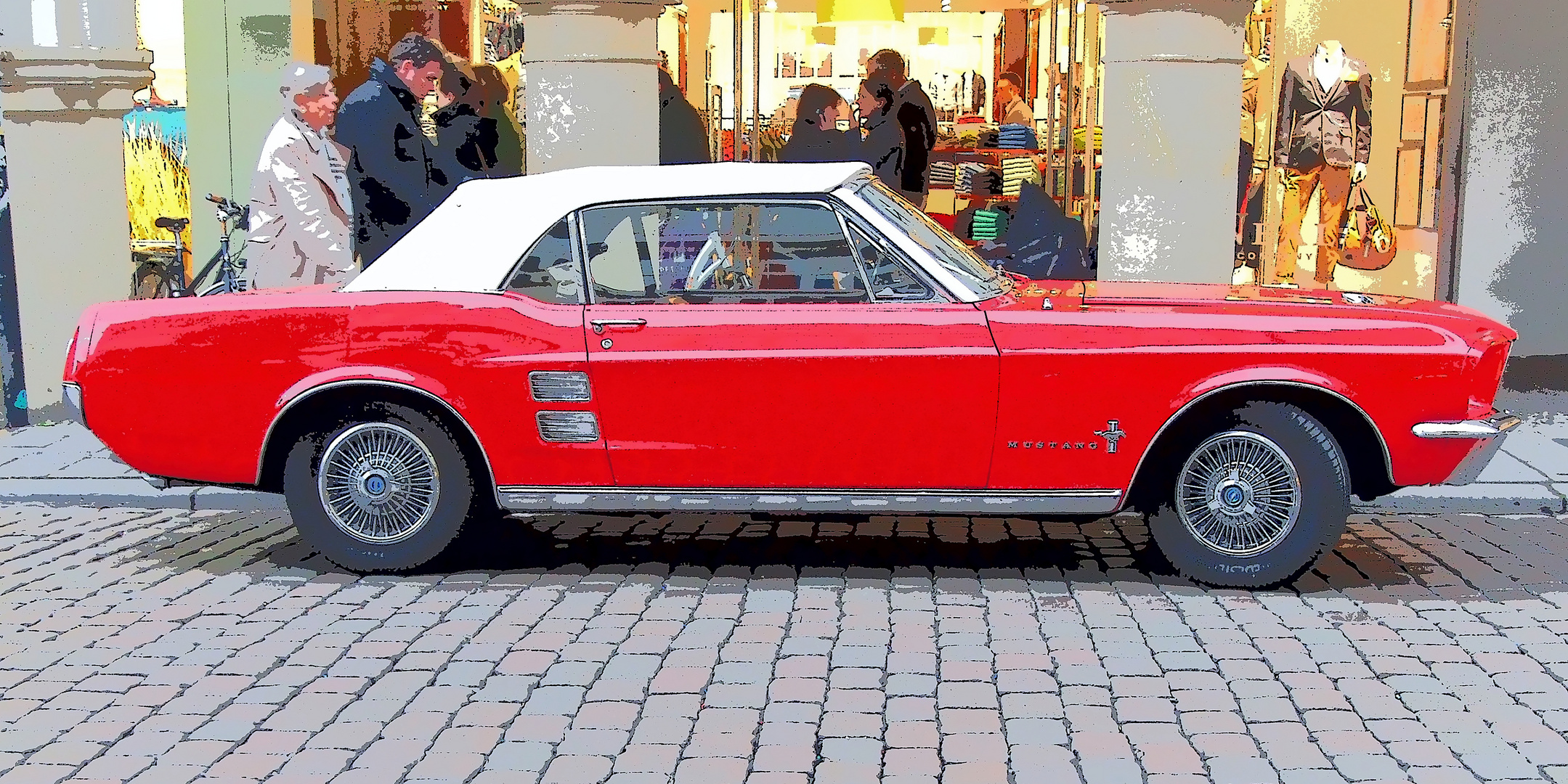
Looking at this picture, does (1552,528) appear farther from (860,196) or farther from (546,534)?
(546,534)

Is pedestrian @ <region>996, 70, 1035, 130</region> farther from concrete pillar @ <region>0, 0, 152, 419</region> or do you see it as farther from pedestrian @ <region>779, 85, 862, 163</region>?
concrete pillar @ <region>0, 0, 152, 419</region>

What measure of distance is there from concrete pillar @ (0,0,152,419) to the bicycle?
982 mm

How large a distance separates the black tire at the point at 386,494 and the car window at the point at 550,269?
615mm

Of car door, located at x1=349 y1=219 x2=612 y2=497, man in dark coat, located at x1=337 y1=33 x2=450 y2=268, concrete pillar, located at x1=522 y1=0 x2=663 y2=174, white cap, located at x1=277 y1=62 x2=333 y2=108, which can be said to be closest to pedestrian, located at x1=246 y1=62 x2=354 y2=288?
white cap, located at x1=277 y1=62 x2=333 y2=108

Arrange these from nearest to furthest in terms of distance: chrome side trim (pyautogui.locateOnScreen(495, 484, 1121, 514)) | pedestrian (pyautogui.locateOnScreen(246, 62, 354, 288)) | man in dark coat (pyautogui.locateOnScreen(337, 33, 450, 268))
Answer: chrome side trim (pyautogui.locateOnScreen(495, 484, 1121, 514)) < pedestrian (pyautogui.locateOnScreen(246, 62, 354, 288)) < man in dark coat (pyautogui.locateOnScreen(337, 33, 450, 268))

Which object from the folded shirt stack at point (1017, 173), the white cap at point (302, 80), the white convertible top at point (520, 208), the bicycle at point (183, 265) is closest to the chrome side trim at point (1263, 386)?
the white convertible top at point (520, 208)

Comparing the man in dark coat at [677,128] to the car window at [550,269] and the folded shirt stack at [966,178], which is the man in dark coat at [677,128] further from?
the car window at [550,269]

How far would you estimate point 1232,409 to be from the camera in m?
6.44

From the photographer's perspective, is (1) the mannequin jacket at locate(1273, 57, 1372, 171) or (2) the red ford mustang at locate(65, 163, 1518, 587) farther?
(1) the mannequin jacket at locate(1273, 57, 1372, 171)

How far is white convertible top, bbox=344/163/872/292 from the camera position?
6766 millimetres

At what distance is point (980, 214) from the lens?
1219 cm

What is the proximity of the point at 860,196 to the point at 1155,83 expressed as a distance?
4.74m

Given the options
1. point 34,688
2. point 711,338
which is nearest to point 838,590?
point 711,338

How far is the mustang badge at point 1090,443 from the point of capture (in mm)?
6402
